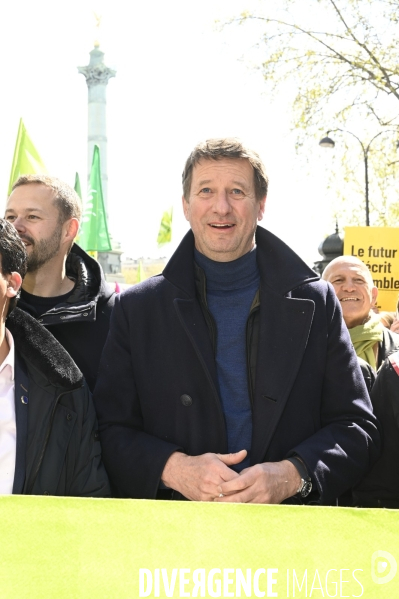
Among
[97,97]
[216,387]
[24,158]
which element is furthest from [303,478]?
[97,97]

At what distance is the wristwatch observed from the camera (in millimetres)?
2553

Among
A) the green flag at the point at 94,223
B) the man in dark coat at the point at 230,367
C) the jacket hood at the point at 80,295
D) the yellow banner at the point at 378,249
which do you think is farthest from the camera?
the green flag at the point at 94,223

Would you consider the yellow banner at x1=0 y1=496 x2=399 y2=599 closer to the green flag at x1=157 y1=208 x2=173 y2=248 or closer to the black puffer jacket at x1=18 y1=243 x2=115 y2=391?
the black puffer jacket at x1=18 y1=243 x2=115 y2=391

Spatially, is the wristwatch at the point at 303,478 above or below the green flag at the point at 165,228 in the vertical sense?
below

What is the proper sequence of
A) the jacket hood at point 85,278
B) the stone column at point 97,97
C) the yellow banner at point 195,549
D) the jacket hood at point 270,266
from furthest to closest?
the stone column at point 97,97 < the jacket hood at point 85,278 < the jacket hood at point 270,266 < the yellow banner at point 195,549

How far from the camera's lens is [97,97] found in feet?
146

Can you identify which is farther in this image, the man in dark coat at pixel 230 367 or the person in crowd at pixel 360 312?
the person in crowd at pixel 360 312

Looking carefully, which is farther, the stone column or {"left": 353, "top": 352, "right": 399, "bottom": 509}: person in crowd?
the stone column

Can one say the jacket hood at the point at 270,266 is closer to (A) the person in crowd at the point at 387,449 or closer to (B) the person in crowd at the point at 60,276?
(A) the person in crowd at the point at 387,449

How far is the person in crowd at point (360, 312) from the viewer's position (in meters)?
4.30

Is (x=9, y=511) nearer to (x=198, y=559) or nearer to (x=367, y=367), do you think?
(x=198, y=559)

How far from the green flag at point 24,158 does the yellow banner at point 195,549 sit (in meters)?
5.07

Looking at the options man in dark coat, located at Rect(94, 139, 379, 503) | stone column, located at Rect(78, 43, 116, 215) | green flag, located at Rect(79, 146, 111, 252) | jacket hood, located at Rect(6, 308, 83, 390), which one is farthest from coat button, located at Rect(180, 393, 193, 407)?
stone column, located at Rect(78, 43, 116, 215)

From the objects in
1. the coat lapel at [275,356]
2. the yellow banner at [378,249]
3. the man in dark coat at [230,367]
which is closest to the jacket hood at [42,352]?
the man in dark coat at [230,367]
